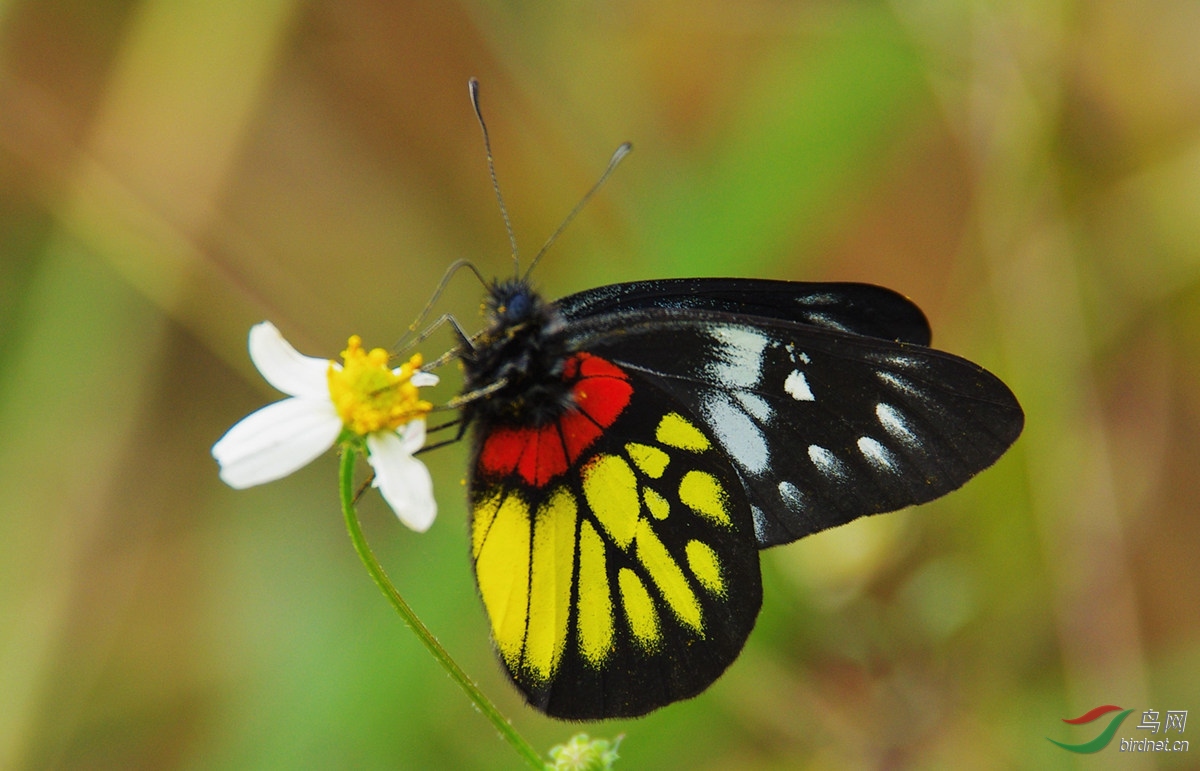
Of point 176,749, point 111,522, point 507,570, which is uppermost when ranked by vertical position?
point 111,522

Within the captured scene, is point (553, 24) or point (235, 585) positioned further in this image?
point (553, 24)

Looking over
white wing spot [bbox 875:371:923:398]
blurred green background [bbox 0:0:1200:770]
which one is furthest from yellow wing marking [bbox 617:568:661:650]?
blurred green background [bbox 0:0:1200:770]

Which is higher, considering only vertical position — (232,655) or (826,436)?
(232,655)

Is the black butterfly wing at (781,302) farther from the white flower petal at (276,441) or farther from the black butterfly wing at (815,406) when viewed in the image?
the white flower petal at (276,441)

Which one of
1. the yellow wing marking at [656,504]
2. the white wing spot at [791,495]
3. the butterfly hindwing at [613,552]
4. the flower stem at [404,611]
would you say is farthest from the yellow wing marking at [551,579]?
the white wing spot at [791,495]

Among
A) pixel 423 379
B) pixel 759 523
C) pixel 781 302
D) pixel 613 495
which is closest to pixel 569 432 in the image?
pixel 613 495

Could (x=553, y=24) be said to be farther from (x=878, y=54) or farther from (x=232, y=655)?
(x=232, y=655)

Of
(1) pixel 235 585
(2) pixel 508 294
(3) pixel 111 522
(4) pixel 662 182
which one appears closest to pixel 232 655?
(1) pixel 235 585
